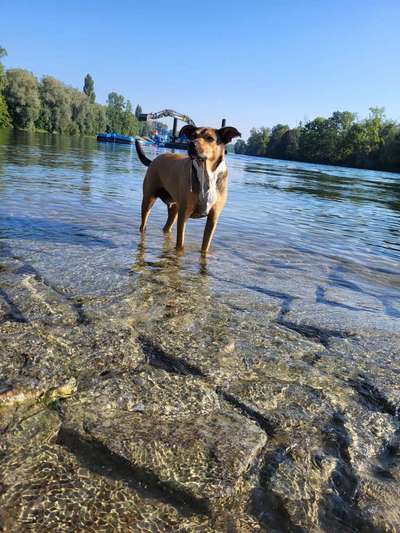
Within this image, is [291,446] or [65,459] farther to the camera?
[291,446]

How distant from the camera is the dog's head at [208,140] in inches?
182

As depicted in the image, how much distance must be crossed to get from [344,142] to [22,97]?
77.9 meters

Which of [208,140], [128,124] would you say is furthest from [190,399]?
[128,124]

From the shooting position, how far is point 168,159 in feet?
21.0

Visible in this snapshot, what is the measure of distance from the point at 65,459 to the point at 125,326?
1.26m

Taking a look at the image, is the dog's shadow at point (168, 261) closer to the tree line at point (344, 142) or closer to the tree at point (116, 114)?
the tree line at point (344, 142)

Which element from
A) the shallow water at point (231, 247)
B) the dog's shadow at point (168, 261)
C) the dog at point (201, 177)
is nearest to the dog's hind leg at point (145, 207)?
the shallow water at point (231, 247)

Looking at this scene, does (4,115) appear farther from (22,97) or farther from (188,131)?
(188,131)

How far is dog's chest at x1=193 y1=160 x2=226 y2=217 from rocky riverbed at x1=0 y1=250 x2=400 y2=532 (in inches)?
97.2

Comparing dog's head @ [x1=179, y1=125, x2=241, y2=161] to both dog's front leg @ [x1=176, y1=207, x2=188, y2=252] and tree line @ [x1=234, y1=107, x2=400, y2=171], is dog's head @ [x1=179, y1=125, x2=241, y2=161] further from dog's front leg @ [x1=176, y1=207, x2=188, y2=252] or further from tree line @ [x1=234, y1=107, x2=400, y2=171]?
tree line @ [x1=234, y1=107, x2=400, y2=171]

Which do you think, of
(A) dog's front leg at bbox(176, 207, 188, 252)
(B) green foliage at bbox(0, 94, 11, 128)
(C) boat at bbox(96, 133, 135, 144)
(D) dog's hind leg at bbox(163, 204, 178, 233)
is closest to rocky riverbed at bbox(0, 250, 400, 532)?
(A) dog's front leg at bbox(176, 207, 188, 252)

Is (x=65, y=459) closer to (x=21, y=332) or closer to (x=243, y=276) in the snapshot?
(x=21, y=332)

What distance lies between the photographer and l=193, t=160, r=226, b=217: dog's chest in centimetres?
500

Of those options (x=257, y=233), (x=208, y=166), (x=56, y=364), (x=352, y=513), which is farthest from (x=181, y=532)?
(x=257, y=233)
